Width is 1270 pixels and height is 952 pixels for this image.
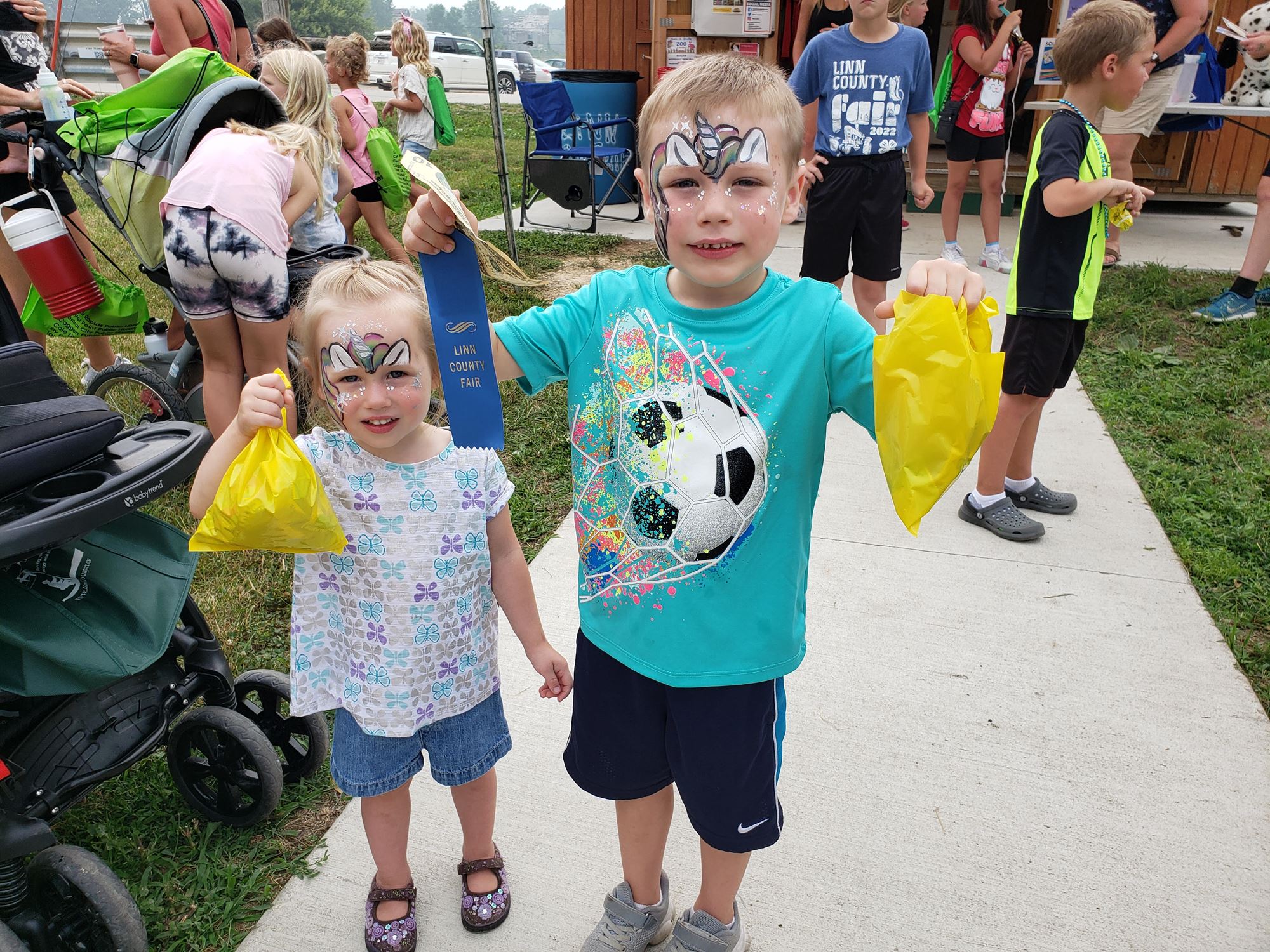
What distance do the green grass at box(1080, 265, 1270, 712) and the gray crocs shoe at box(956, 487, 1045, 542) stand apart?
53 centimetres

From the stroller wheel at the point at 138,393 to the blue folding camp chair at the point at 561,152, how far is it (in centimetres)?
467

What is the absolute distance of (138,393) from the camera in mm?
4160

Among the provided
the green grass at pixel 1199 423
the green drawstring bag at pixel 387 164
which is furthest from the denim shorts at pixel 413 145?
the green grass at pixel 1199 423

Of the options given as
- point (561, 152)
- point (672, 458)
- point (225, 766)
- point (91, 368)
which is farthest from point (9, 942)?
point (561, 152)

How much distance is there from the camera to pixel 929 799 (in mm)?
2344

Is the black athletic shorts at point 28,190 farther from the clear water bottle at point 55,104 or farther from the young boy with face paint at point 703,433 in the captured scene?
the young boy with face paint at point 703,433

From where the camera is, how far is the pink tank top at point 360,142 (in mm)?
6230

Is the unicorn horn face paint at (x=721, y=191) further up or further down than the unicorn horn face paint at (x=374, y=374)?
further up

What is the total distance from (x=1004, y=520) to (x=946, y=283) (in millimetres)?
2561

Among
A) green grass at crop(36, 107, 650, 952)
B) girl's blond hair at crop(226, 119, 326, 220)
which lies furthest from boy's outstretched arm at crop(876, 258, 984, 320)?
girl's blond hair at crop(226, 119, 326, 220)

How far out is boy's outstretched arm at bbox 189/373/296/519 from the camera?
1.46 m

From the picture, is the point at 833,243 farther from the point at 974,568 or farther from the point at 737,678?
the point at 737,678

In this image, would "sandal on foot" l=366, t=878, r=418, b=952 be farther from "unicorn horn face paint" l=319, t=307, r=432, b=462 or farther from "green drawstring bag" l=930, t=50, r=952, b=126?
"green drawstring bag" l=930, t=50, r=952, b=126

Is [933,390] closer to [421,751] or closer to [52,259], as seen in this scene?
[421,751]
